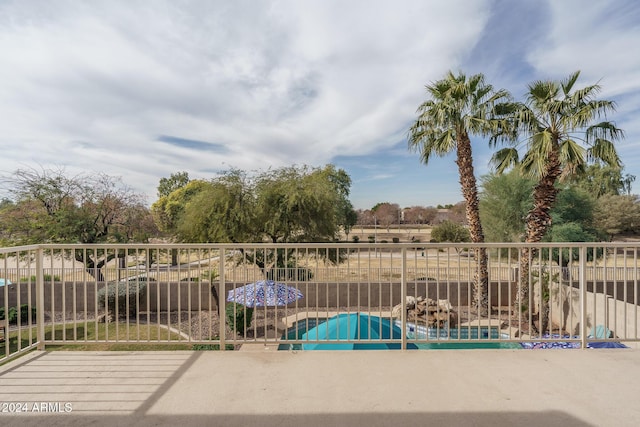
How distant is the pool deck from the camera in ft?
5.66

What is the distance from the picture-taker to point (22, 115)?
8.61 metres

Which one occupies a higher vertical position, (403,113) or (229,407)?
(403,113)

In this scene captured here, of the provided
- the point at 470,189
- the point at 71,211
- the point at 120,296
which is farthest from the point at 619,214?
the point at 71,211

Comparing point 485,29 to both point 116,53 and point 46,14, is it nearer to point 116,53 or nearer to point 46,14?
point 116,53

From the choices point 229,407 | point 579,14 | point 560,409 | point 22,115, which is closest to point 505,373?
point 560,409

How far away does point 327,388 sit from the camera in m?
2.03

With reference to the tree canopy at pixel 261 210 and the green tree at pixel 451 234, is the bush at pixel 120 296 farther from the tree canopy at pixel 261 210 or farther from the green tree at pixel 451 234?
the green tree at pixel 451 234

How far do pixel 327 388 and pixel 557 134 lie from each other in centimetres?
898

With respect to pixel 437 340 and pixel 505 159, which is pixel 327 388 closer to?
pixel 437 340

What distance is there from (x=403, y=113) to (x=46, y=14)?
993 centimetres

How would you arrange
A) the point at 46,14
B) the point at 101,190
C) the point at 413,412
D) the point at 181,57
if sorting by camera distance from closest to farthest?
the point at 413,412, the point at 46,14, the point at 181,57, the point at 101,190

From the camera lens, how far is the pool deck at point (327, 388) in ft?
5.66

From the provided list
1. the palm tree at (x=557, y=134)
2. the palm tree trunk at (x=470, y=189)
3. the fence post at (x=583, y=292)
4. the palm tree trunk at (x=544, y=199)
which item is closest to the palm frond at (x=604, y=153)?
the palm tree at (x=557, y=134)

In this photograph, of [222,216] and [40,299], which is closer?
[40,299]
